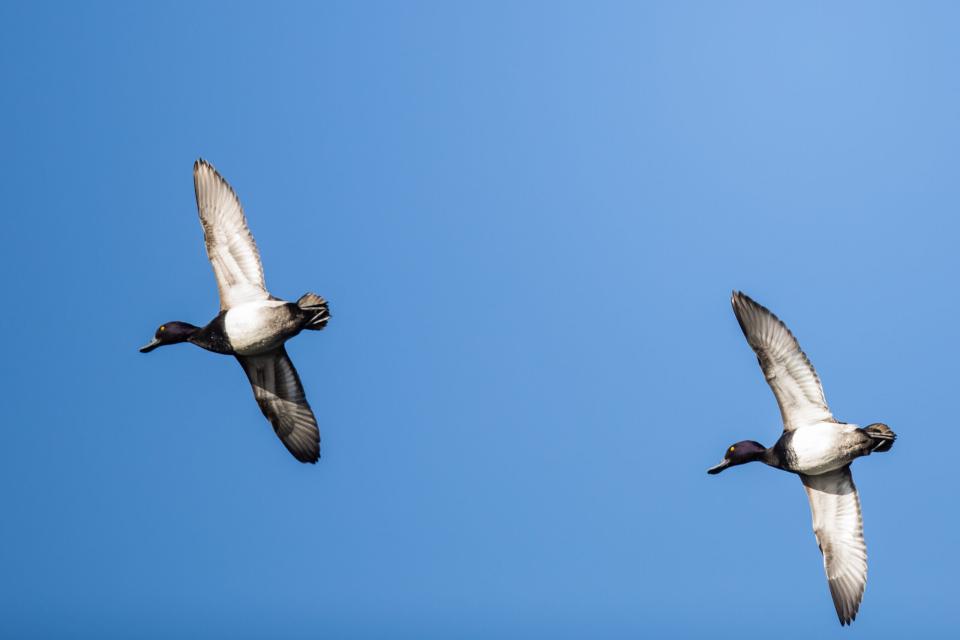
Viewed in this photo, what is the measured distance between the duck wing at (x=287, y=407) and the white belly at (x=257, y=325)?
119 centimetres

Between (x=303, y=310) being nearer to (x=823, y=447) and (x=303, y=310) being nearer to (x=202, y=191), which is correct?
(x=202, y=191)

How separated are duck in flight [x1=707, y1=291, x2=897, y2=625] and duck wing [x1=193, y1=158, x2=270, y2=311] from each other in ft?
21.6

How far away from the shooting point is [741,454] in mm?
20469

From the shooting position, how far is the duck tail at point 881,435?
62.3 feet

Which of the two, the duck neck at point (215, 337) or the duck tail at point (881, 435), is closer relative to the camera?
the duck tail at point (881, 435)

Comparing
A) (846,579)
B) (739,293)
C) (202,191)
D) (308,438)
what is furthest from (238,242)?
(846,579)

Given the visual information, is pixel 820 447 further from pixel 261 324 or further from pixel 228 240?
pixel 228 240

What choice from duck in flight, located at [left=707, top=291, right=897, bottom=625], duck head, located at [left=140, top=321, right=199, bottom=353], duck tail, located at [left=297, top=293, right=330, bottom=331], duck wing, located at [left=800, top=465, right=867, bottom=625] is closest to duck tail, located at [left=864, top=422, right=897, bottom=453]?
duck in flight, located at [left=707, top=291, right=897, bottom=625]

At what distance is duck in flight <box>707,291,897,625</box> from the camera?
19.1 m

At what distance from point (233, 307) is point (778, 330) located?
738cm

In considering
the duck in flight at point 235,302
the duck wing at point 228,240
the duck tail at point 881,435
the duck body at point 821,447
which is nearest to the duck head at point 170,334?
the duck in flight at point 235,302

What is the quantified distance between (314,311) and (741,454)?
6.33 m

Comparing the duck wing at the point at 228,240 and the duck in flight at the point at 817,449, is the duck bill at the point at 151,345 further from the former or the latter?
the duck in flight at the point at 817,449

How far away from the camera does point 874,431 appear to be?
19.0 m
